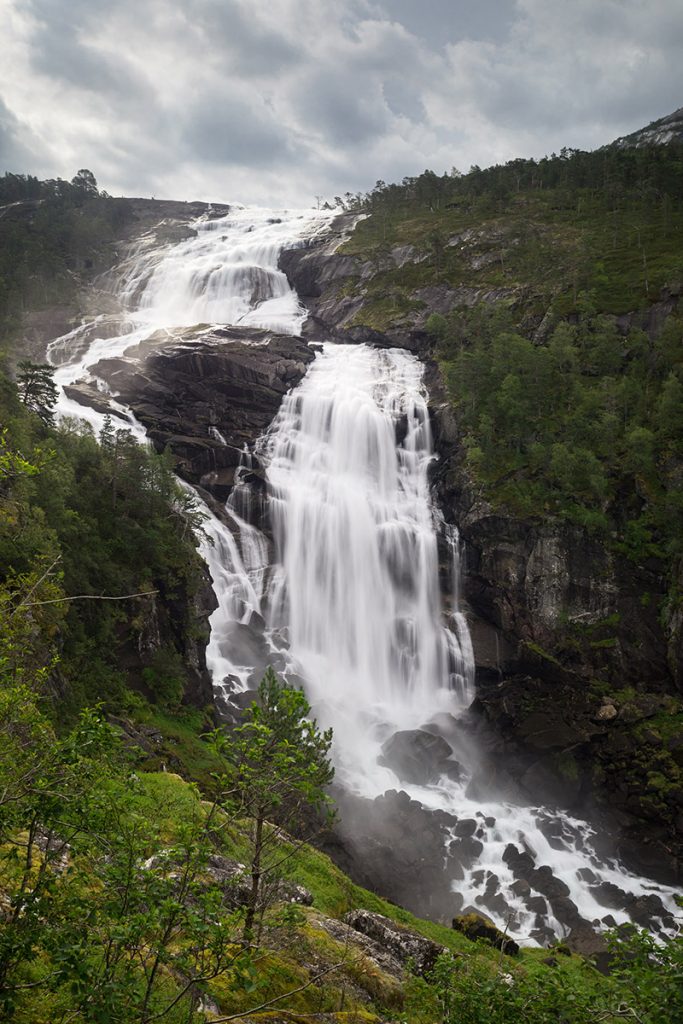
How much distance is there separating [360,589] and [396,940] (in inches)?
1177

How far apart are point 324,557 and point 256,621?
7774 millimetres

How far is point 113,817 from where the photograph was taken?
4.91 metres

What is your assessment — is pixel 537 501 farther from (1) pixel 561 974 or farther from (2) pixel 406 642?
(1) pixel 561 974

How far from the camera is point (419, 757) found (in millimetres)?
31125

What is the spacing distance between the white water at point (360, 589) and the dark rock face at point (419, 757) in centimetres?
64

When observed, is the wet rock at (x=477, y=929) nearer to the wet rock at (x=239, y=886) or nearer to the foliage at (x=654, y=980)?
the wet rock at (x=239, y=886)

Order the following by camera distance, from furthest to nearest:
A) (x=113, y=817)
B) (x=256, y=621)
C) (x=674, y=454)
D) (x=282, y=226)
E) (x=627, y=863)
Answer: (x=282, y=226)
(x=674, y=454)
(x=256, y=621)
(x=627, y=863)
(x=113, y=817)

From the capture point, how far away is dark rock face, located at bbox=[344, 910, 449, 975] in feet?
37.8

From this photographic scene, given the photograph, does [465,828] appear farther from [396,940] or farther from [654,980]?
[654,980]

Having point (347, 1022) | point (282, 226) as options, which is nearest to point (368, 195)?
point (282, 226)

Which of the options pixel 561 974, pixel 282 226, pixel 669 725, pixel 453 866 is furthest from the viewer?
pixel 282 226

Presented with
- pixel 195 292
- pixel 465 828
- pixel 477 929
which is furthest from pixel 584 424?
pixel 195 292

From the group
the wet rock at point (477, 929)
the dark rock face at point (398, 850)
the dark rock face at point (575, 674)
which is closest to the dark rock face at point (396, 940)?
the wet rock at point (477, 929)

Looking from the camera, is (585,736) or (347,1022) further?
(585,736)
